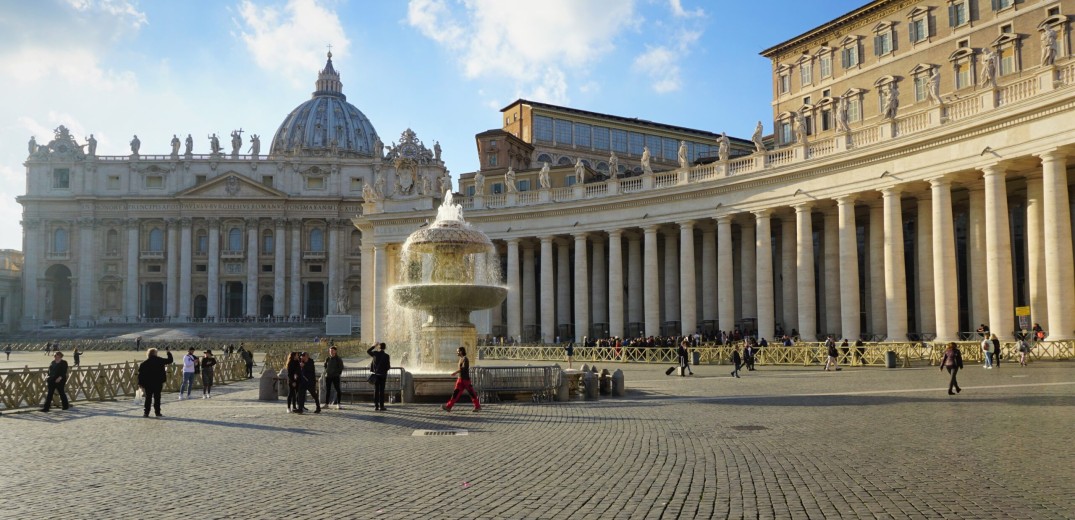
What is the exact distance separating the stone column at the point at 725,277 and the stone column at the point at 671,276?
25.7 ft

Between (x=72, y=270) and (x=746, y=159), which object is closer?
(x=746, y=159)

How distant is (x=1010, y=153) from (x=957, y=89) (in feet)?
65.0

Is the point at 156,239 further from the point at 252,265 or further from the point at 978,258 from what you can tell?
the point at 978,258

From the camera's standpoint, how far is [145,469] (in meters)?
12.5

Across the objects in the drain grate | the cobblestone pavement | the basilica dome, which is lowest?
the drain grate

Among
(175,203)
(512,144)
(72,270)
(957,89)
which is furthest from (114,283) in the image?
(957,89)

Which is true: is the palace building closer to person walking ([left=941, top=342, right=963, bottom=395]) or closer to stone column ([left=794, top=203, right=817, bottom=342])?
stone column ([left=794, top=203, right=817, bottom=342])

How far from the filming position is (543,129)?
94000mm

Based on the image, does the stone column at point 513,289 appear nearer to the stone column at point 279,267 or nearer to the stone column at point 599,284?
the stone column at point 599,284

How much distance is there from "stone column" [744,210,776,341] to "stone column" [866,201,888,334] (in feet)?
16.6

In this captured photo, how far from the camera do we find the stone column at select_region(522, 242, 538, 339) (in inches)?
2474

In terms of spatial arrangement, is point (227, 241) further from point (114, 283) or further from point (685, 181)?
point (685, 181)

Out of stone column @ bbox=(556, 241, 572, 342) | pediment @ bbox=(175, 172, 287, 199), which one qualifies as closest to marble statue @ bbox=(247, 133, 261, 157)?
pediment @ bbox=(175, 172, 287, 199)

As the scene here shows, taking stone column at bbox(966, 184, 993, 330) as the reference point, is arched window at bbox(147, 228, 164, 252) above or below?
above
